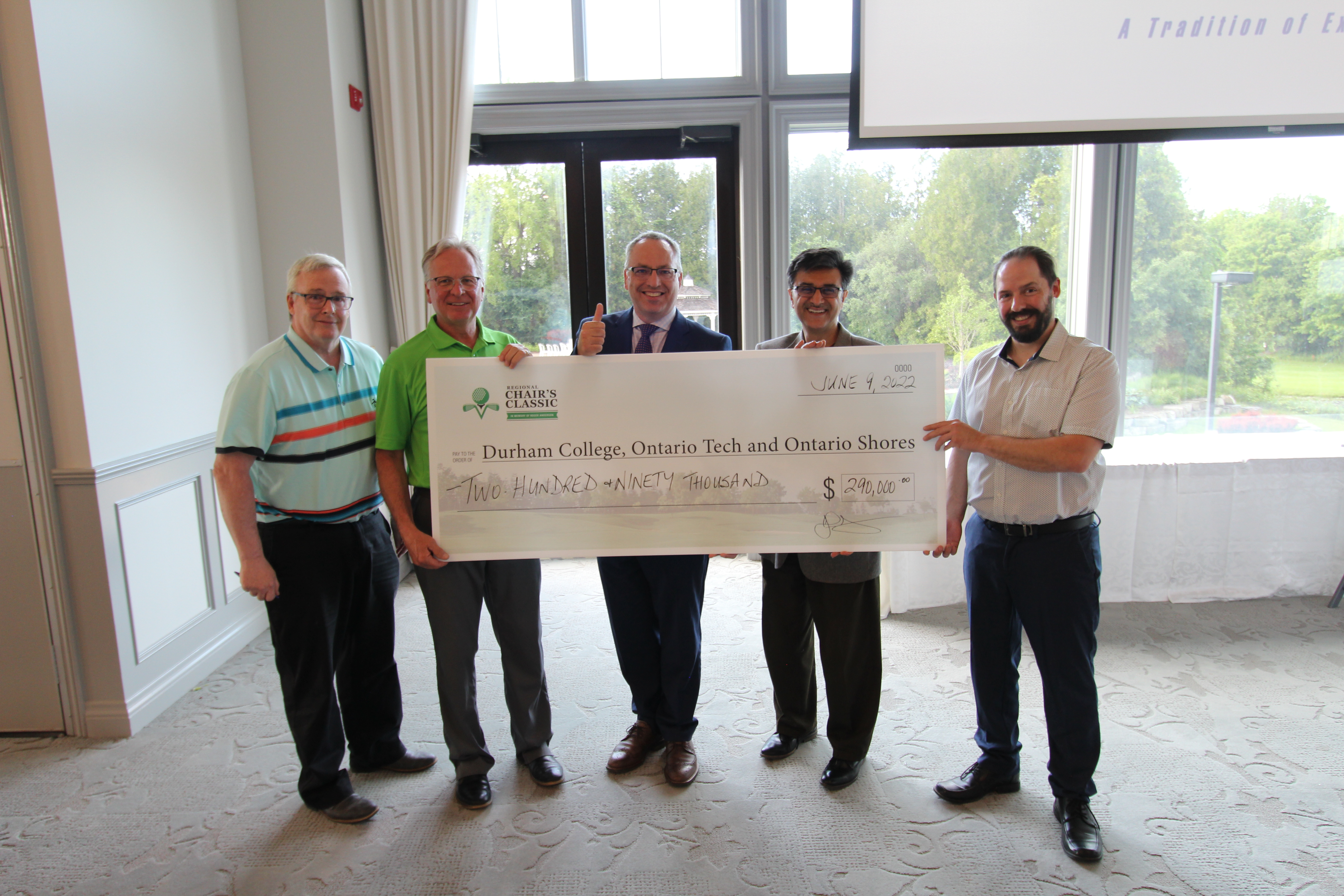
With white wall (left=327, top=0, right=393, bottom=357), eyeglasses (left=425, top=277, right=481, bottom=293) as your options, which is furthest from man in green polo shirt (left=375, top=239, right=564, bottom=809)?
white wall (left=327, top=0, right=393, bottom=357)

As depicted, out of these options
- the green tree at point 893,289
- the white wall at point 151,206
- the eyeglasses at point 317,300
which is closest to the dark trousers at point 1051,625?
the eyeglasses at point 317,300

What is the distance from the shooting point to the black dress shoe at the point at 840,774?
79.0 inches

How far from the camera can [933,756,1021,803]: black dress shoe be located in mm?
1936

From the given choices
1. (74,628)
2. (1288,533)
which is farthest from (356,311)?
(1288,533)

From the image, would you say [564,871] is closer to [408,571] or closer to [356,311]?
[408,571]

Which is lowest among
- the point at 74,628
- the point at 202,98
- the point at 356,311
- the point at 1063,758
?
the point at 1063,758

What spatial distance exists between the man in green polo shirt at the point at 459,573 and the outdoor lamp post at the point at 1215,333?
3.58 meters

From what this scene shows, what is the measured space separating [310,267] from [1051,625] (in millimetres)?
1996

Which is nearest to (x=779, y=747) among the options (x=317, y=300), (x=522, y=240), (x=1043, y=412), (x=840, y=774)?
(x=840, y=774)

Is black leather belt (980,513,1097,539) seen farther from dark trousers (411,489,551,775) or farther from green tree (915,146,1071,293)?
green tree (915,146,1071,293)

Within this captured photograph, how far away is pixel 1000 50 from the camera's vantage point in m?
2.87

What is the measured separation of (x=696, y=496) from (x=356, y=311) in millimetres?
2371

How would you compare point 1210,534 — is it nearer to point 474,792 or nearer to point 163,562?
point 474,792

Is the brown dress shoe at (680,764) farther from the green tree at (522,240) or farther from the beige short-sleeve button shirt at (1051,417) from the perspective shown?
the green tree at (522,240)
